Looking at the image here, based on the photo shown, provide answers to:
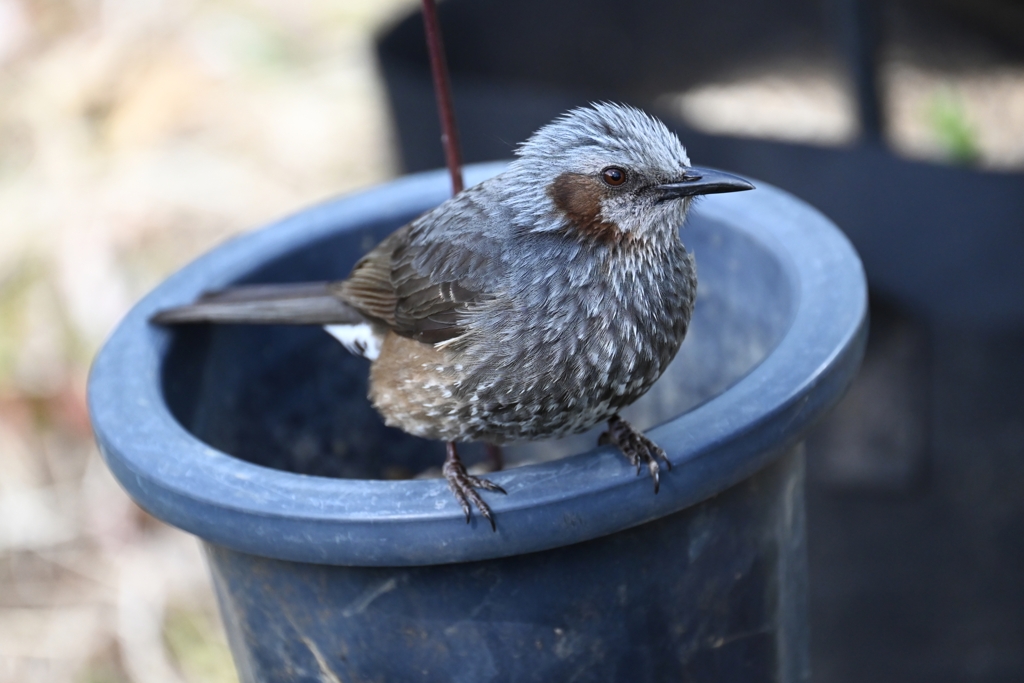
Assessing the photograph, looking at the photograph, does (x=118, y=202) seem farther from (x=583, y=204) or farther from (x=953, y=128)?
(x=583, y=204)

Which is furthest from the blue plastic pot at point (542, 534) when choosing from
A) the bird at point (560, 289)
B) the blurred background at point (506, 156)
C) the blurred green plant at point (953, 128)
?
the blurred green plant at point (953, 128)

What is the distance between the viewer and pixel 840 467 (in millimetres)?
4082

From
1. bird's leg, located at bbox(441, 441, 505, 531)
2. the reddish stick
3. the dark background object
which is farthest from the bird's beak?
the dark background object

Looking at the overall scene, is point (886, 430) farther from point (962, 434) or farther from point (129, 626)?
point (129, 626)

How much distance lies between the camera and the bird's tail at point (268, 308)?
267 cm

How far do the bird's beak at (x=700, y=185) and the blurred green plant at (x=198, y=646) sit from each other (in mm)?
2650

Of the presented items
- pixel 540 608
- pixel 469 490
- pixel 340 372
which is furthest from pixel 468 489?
pixel 340 372

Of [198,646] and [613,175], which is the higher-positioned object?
[613,175]

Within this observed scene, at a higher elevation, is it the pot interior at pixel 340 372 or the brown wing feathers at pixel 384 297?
the brown wing feathers at pixel 384 297

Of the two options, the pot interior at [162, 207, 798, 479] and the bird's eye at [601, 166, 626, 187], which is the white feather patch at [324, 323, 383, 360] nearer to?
the pot interior at [162, 207, 798, 479]

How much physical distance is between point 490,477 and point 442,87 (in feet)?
3.15

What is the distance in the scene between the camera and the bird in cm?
235

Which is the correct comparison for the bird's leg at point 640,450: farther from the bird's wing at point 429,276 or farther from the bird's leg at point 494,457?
the bird's leg at point 494,457

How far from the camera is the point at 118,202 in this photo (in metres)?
6.05
